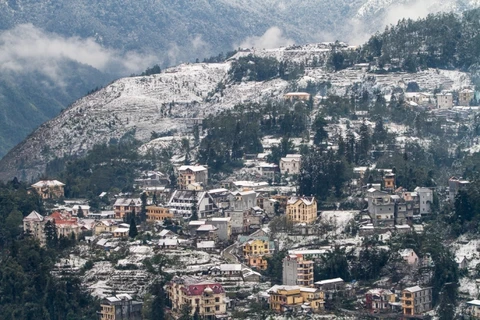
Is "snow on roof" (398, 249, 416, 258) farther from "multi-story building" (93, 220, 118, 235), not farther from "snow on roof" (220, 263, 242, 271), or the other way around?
"multi-story building" (93, 220, 118, 235)

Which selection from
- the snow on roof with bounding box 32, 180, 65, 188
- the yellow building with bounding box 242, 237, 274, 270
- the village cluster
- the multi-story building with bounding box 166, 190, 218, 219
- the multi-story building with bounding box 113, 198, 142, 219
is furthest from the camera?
the snow on roof with bounding box 32, 180, 65, 188

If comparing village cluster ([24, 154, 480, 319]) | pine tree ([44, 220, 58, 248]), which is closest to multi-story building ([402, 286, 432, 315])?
village cluster ([24, 154, 480, 319])

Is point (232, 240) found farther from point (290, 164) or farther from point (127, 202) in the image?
point (290, 164)

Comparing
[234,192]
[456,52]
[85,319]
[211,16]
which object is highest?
[211,16]

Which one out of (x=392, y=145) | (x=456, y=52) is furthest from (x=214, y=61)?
(x=392, y=145)

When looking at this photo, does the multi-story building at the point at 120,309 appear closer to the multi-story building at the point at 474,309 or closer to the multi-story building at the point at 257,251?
the multi-story building at the point at 257,251

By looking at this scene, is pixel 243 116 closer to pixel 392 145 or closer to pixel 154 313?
pixel 392 145
